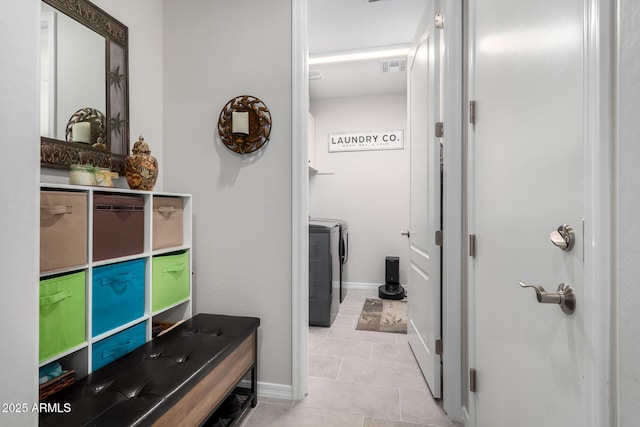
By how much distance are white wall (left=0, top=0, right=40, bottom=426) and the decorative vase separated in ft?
3.02

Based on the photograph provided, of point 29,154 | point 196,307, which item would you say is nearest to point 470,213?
point 29,154

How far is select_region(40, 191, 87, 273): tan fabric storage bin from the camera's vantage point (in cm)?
105

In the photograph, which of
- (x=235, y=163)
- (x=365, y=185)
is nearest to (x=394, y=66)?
(x=365, y=185)

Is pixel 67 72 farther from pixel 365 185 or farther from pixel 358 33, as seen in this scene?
pixel 365 185

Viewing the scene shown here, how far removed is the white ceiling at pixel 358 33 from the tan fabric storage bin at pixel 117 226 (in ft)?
6.61

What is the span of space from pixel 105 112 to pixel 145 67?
1.49ft

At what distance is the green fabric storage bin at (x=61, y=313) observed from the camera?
3.40 ft

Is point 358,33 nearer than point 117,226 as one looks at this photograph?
No

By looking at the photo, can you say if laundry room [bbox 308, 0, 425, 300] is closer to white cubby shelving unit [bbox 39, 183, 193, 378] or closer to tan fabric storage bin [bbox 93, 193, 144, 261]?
white cubby shelving unit [bbox 39, 183, 193, 378]

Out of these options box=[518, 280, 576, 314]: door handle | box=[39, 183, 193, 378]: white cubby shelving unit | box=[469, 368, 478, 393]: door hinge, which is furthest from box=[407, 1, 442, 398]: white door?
box=[39, 183, 193, 378]: white cubby shelving unit

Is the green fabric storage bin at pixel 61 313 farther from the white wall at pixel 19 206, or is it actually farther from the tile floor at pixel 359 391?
Answer: the tile floor at pixel 359 391

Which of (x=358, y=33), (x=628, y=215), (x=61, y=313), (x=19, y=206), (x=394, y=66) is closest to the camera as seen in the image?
(x=628, y=215)

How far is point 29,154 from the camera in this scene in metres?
0.68

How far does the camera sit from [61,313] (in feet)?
3.58
